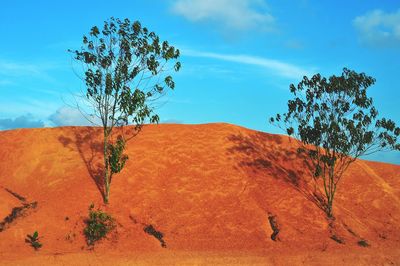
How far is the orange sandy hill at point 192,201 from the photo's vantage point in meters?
25.9

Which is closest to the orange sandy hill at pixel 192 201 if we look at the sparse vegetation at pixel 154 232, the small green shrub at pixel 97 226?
the sparse vegetation at pixel 154 232

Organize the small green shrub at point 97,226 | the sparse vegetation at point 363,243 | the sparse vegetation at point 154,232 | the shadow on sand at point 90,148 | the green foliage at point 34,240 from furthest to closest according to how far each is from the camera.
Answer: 1. the shadow on sand at point 90,148
2. the sparse vegetation at point 363,243
3. the sparse vegetation at point 154,232
4. the small green shrub at point 97,226
5. the green foliage at point 34,240

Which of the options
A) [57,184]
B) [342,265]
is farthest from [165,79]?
[342,265]

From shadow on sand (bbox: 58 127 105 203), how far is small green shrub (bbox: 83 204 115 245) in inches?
112

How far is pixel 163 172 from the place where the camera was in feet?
112

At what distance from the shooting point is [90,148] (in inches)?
1444

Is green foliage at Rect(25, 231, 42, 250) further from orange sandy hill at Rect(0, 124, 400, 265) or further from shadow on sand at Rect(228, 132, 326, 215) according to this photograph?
shadow on sand at Rect(228, 132, 326, 215)

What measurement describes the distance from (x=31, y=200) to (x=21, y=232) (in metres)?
4.29

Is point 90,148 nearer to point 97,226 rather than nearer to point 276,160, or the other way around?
point 97,226

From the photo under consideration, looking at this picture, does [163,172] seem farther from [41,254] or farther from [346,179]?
[346,179]

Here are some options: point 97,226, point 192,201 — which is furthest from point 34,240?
point 192,201

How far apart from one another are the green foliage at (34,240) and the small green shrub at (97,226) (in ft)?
8.56

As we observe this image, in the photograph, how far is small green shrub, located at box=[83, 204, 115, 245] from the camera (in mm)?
26750

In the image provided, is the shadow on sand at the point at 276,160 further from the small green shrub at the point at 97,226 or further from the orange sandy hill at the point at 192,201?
the small green shrub at the point at 97,226
